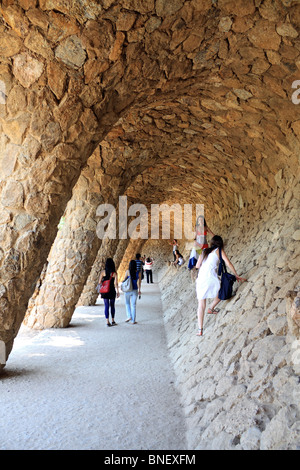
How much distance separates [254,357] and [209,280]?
67.4 inches

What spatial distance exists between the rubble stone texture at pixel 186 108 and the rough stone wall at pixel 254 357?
0.04 ft

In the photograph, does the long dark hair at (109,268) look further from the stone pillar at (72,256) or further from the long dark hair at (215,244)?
the long dark hair at (215,244)

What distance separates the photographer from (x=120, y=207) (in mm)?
10305

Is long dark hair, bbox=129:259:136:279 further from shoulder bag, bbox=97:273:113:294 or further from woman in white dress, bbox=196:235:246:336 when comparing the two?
woman in white dress, bbox=196:235:246:336

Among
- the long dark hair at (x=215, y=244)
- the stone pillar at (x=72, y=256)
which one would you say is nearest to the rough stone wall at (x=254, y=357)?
the long dark hair at (x=215, y=244)

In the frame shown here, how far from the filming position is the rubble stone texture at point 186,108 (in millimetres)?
2547

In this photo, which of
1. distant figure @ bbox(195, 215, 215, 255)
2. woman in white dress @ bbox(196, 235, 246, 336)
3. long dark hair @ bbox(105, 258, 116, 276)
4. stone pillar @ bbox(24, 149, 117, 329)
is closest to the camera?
woman in white dress @ bbox(196, 235, 246, 336)

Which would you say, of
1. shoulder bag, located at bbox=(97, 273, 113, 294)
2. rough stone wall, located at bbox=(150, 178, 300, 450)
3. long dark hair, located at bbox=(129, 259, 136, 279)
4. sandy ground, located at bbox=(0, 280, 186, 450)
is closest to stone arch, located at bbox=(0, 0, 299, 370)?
sandy ground, located at bbox=(0, 280, 186, 450)

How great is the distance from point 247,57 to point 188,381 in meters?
3.42

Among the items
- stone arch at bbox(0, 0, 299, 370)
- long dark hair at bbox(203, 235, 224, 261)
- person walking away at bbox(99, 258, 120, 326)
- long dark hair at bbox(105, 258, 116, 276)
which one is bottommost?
person walking away at bbox(99, 258, 120, 326)

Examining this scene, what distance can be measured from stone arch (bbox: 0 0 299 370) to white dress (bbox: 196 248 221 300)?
1.88 m

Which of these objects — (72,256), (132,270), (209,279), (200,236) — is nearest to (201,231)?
(200,236)

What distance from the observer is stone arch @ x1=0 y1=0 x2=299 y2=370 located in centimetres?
318

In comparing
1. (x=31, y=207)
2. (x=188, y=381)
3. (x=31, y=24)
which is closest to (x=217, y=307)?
(x=188, y=381)
